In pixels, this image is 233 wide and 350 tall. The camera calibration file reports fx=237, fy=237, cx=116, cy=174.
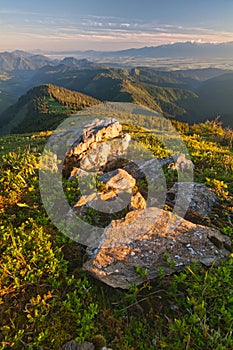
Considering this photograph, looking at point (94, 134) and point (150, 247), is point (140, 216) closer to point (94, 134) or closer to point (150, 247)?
point (150, 247)

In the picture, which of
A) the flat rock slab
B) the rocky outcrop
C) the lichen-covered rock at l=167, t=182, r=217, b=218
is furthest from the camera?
the lichen-covered rock at l=167, t=182, r=217, b=218

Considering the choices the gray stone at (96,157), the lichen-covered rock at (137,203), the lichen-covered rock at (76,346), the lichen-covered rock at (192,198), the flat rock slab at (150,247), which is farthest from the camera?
the gray stone at (96,157)

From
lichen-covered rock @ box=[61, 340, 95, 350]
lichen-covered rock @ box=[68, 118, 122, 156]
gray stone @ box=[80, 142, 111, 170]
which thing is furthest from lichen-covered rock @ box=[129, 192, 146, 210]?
lichen-covered rock @ box=[68, 118, 122, 156]

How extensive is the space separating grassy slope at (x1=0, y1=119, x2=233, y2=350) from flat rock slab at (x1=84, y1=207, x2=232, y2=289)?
0.27 meters

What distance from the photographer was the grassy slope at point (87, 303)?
4.00m

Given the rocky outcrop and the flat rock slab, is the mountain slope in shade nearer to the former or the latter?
the rocky outcrop

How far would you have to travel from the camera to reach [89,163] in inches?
377

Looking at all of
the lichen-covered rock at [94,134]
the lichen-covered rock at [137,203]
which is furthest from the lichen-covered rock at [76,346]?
the lichen-covered rock at [94,134]

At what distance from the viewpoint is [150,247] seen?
18.2 feet

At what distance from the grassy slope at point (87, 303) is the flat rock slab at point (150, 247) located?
27 centimetres

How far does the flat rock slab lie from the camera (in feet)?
16.7

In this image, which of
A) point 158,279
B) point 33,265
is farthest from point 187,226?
point 33,265

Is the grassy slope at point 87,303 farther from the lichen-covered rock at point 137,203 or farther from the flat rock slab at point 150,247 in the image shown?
the lichen-covered rock at point 137,203

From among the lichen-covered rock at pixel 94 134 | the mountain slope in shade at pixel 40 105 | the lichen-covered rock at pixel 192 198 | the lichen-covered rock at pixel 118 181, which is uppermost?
the lichen-covered rock at pixel 94 134
